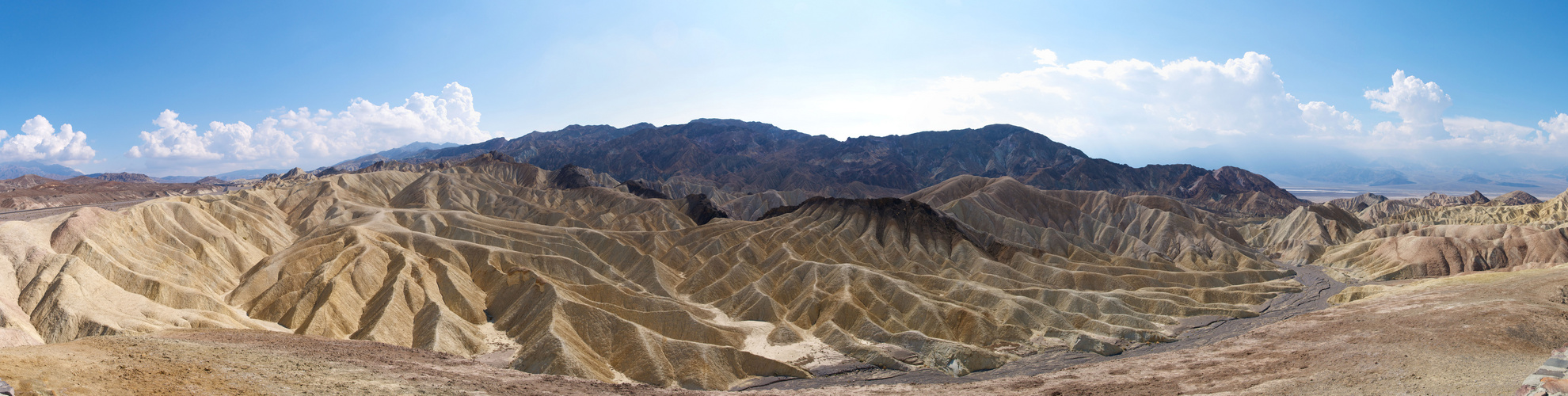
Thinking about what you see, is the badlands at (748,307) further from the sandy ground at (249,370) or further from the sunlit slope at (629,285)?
the sunlit slope at (629,285)

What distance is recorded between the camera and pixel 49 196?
18412 centimetres

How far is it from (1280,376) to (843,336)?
121 ft

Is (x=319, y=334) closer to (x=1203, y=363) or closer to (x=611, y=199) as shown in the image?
(x=1203, y=363)

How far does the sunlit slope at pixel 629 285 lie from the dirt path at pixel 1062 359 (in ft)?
5.81

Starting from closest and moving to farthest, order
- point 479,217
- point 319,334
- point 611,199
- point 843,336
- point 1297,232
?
point 319,334 < point 843,336 < point 479,217 < point 1297,232 < point 611,199

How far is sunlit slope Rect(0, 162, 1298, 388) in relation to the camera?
61.9m

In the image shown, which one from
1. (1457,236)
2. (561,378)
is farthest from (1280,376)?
(1457,236)

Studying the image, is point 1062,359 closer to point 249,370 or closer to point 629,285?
point 629,285

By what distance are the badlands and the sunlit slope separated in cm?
37

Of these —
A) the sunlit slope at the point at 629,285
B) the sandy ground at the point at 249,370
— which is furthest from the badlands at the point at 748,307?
the sunlit slope at the point at 629,285

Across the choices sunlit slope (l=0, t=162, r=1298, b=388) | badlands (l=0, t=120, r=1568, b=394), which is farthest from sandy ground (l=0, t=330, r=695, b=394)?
sunlit slope (l=0, t=162, r=1298, b=388)

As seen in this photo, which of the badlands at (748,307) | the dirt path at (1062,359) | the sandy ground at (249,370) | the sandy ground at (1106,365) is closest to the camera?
the sandy ground at (249,370)

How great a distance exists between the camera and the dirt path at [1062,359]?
196 ft

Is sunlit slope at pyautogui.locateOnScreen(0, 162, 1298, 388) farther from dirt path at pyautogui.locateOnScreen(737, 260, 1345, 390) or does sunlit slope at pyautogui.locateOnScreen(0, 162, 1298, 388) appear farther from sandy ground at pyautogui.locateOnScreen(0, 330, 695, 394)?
sandy ground at pyautogui.locateOnScreen(0, 330, 695, 394)
